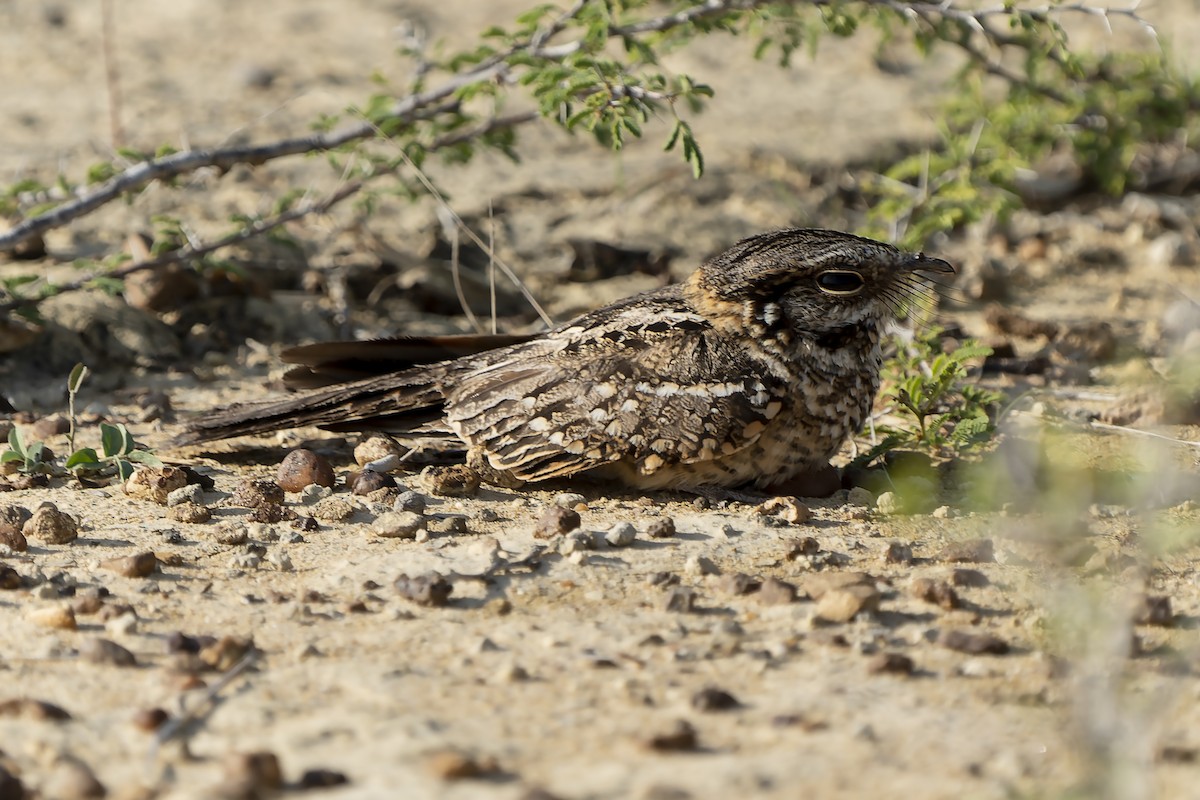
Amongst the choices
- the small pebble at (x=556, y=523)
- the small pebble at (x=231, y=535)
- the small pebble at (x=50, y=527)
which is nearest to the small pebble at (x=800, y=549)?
the small pebble at (x=556, y=523)

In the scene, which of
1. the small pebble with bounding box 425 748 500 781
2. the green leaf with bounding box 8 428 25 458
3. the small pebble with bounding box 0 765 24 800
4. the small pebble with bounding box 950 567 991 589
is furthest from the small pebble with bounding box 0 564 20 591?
the small pebble with bounding box 950 567 991 589

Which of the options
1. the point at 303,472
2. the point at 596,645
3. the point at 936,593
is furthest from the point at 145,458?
the point at 936,593

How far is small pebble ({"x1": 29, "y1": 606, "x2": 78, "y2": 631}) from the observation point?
293 cm

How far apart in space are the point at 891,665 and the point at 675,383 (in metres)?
1.24

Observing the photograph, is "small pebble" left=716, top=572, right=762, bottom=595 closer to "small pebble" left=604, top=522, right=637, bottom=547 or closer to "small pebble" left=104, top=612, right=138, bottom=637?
"small pebble" left=604, top=522, right=637, bottom=547

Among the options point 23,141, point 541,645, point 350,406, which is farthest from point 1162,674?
point 23,141

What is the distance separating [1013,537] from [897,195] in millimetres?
3009

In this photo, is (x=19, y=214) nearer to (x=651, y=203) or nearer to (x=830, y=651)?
(x=651, y=203)

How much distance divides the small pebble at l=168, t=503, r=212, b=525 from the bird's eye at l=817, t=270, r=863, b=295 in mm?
1781

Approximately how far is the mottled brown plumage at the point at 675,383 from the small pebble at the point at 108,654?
1280 millimetres

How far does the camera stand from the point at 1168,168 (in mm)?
7047

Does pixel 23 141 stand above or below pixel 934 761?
above

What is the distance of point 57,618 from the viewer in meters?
2.93

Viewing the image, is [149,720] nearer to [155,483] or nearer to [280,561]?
[280,561]
